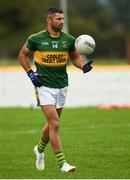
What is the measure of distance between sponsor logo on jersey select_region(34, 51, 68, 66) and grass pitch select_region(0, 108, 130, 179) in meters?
1.54

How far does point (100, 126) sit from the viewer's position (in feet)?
66.1

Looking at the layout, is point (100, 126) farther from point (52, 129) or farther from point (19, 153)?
point (52, 129)

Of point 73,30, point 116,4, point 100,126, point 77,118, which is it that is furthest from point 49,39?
point 116,4

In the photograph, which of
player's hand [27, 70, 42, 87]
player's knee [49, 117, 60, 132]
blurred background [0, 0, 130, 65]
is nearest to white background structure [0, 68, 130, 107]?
player's hand [27, 70, 42, 87]

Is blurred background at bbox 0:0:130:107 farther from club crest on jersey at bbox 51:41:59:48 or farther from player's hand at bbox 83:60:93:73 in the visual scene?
club crest on jersey at bbox 51:41:59:48

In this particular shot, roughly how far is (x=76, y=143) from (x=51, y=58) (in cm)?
428

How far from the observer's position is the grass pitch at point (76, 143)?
12289 mm

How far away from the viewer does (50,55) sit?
1250cm

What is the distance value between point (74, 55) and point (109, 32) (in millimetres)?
84546

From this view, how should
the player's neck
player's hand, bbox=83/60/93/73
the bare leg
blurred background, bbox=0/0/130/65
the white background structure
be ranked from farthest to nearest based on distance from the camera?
blurred background, bbox=0/0/130/65
the white background structure
player's hand, bbox=83/60/93/73
the player's neck
the bare leg


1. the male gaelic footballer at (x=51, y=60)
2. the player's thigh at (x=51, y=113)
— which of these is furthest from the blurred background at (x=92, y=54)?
the player's thigh at (x=51, y=113)

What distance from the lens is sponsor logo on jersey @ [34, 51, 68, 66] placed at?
12.5m

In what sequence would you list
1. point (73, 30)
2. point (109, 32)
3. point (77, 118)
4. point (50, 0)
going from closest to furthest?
point (77, 118)
point (73, 30)
point (109, 32)
point (50, 0)

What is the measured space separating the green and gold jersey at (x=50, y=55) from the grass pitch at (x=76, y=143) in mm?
1310
